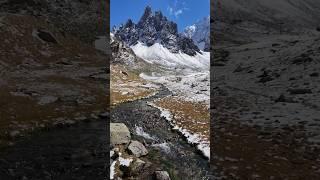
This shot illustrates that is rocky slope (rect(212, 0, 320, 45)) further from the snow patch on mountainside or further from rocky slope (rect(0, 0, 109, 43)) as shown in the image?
rocky slope (rect(0, 0, 109, 43))

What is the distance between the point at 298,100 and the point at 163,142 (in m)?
11.5

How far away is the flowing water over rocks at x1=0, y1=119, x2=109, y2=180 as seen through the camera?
16.5m

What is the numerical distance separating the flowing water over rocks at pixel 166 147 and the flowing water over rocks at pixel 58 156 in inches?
117

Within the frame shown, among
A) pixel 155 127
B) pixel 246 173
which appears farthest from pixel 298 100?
pixel 246 173

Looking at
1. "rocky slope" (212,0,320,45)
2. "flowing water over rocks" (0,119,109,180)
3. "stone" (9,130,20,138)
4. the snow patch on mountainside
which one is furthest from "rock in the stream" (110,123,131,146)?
"rocky slope" (212,0,320,45)

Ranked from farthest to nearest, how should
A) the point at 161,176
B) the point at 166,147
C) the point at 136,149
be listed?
the point at 166,147 < the point at 136,149 < the point at 161,176

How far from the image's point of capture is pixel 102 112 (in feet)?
92.8

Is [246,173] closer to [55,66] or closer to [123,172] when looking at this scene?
[123,172]

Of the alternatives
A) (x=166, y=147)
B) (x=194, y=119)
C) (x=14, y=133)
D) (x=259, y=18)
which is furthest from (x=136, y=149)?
(x=259, y=18)

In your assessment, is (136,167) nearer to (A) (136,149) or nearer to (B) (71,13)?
(A) (136,149)

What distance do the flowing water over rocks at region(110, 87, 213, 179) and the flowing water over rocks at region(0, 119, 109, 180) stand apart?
2976 mm

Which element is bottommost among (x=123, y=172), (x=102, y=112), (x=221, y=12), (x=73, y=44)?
(x=123, y=172)

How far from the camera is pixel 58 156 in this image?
61.2 feet

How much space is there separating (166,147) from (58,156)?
8.10 meters
